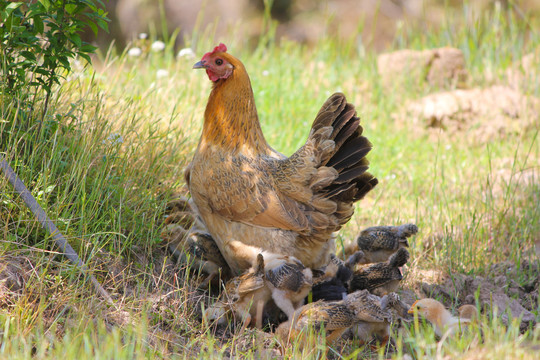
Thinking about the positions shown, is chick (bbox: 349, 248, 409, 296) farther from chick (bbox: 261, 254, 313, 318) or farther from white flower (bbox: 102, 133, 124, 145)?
white flower (bbox: 102, 133, 124, 145)

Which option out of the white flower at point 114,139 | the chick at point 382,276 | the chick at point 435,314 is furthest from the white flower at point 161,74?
the chick at point 435,314

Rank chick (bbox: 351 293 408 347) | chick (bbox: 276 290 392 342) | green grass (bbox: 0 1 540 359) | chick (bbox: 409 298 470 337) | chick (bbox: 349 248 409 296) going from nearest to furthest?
1. green grass (bbox: 0 1 540 359)
2. chick (bbox: 276 290 392 342)
3. chick (bbox: 409 298 470 337)
4. chick (bbox: 351 293 408 347)
5. chick (bbox: 349 248 409 296)

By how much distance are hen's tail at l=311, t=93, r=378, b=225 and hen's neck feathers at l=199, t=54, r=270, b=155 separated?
0.67 meters

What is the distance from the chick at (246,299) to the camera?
421 cm

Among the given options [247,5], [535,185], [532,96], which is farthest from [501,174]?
[247,5]

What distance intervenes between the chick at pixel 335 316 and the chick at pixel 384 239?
0.99 metres

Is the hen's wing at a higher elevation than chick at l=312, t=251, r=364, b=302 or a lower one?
higher

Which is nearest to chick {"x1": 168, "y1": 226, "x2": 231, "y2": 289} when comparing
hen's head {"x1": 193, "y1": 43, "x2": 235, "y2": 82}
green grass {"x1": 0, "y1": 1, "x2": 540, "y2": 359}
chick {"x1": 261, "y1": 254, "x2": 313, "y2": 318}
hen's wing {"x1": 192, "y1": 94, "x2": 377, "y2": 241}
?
green grass {"x1": 0, "y1": 1, "x2": 540, "y2": 359}

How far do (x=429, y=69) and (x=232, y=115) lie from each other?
5167 mm

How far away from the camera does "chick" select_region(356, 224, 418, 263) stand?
4.99 m

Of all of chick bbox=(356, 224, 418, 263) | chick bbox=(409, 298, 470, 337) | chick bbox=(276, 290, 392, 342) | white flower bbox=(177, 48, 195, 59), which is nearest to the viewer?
chick bbox=(276, 290, 392, 342)

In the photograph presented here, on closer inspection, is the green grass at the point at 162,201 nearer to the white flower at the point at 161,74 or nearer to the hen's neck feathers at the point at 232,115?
the white flower at the point at 161,74

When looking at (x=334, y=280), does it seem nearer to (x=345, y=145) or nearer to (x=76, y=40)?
(x=345, y=145)

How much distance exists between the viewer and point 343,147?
14.6 ft
